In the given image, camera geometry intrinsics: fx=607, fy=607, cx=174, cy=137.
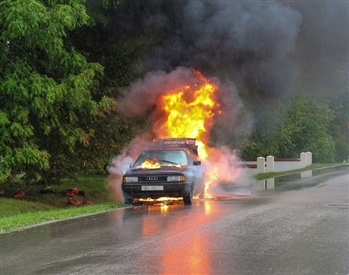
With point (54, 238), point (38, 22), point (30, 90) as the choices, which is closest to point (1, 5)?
point (38, 22)

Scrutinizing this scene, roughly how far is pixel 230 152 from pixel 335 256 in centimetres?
2371

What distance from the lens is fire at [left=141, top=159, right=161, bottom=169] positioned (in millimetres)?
16192

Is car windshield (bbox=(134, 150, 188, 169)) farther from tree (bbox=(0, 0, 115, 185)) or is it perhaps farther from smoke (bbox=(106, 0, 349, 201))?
smoke (bbox=(106, 0, 349, 201))

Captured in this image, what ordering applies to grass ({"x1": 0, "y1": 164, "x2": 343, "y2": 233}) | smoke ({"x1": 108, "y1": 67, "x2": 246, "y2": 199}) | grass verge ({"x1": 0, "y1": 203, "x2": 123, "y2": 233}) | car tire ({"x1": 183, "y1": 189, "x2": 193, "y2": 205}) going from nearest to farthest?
1. grass verge ({"x1": 0, "y1": 203, "x2": 123, "y2": 233})
2. grass ({"x1": 0, "y1": 164, "x2": 343, "y2": 233})
3. car tire ({"x1": 183, "y1": 189, "x2": 193, "y2": 205})
4. smoke ({"x1": 108, "y1": 67, "x2": 246, "y2": 199})

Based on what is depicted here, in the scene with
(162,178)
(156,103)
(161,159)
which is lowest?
(162,178)

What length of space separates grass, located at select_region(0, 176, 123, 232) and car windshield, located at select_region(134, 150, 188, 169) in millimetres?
1328

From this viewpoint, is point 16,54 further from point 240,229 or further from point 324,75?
point 324,75

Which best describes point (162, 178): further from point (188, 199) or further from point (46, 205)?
point (46, 205)

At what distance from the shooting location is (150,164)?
16578mm

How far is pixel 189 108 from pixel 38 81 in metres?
8.86

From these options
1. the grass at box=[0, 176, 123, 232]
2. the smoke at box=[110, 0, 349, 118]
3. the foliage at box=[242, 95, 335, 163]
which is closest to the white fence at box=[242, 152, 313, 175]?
the foliage at box=[242, 95, 335, 163]

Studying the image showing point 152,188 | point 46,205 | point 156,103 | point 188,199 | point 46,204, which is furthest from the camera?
point 156,103

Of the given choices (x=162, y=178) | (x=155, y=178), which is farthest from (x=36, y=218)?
(x=162, y=178)

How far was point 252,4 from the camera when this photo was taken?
830 inches
